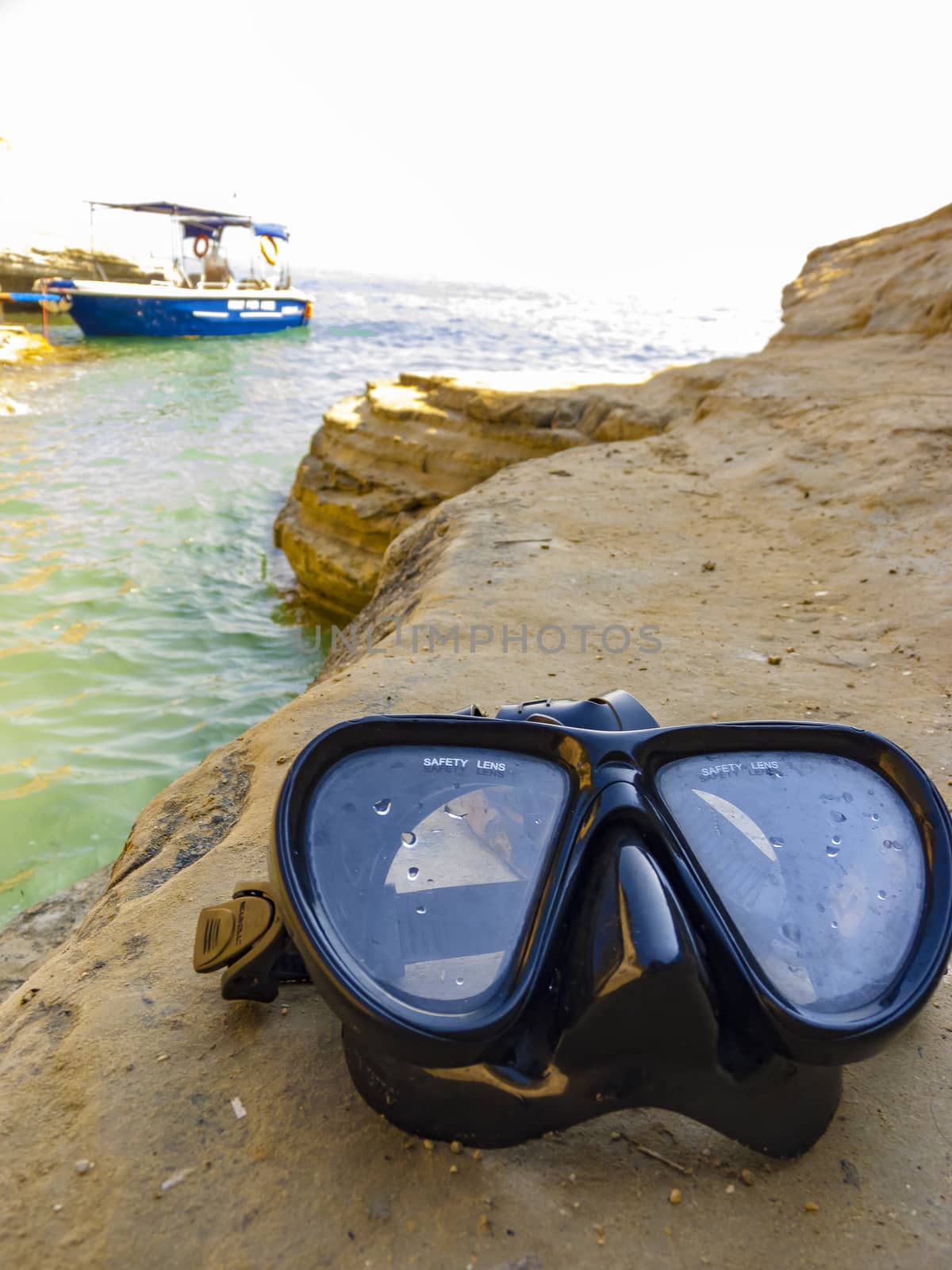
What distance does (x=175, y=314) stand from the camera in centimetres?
2228

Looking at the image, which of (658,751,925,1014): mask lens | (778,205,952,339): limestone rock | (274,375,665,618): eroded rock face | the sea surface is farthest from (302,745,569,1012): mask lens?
(778,205,952,339): limestone rock

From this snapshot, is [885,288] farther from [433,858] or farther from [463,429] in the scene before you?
[433,858]

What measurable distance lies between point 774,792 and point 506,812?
1.22ft

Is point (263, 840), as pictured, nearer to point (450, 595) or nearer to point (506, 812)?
point (506, 812)

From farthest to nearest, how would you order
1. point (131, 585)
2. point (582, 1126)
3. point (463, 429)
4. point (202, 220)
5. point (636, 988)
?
point (202, 220) → point (463, 429) → point (131, 585) → point (582, 1126) → point (636, 988)

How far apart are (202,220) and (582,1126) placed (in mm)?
24998

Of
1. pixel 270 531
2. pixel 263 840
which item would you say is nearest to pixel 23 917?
pixel 263 840

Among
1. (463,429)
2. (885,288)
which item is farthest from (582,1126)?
(885,288)

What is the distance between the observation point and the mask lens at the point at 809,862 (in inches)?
37.8

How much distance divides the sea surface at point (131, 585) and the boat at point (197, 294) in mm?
3016

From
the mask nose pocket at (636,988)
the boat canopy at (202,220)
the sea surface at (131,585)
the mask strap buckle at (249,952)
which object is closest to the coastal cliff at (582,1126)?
the mask strap buckle at (249,952)

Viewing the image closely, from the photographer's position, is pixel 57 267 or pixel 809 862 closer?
pixel 809 862

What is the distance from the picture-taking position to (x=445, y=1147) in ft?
3.20

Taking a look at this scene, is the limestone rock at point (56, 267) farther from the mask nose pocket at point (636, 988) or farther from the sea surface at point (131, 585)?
the mask nose pocket at point (636, 988)
